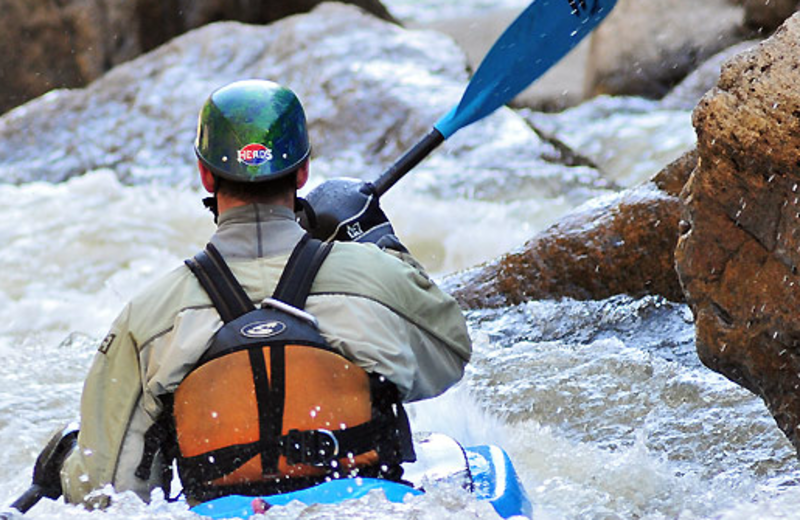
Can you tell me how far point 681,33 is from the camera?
11.1 m

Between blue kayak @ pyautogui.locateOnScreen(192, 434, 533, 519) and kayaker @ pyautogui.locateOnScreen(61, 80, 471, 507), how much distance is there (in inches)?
3.3

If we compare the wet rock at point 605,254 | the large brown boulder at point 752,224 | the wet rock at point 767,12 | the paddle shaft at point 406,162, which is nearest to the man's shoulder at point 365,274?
the paddle shaft at point 406,162

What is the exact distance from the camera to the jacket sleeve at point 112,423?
2.41 m

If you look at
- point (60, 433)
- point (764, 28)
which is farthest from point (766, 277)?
point (764, 28)

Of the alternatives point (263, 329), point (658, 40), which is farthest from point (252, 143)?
point (658, 40)

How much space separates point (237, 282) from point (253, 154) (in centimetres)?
26

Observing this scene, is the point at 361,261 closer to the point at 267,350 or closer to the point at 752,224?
the point at 267,350

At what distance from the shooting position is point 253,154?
2477 mm

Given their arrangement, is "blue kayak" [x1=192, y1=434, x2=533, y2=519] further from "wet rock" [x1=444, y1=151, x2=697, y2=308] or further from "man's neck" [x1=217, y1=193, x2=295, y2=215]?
"wet rock" [x1=444, y1=151, x2=697, y2=308]

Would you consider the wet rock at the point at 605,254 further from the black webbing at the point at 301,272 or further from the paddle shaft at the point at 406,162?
the black webbing at the point at 301,272

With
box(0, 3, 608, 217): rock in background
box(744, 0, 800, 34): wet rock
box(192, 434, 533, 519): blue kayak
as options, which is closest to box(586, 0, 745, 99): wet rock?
box(744, 0, 800, 34): wet rock

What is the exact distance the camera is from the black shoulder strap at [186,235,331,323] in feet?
7.83

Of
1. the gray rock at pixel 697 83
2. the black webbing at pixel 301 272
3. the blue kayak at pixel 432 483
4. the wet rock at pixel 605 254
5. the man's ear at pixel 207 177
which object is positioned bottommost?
the gray rock at pixel 697 83

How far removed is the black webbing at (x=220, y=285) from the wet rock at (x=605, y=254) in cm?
269
